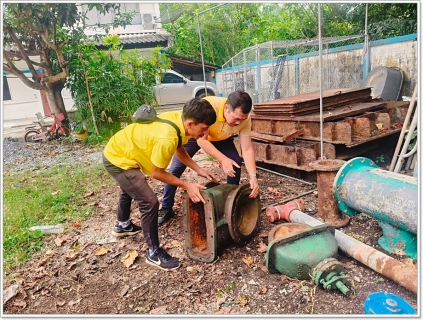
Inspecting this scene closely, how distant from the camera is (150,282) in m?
2.71

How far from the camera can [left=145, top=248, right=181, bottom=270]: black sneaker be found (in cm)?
286

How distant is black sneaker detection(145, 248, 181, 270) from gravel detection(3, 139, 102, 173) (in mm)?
4982

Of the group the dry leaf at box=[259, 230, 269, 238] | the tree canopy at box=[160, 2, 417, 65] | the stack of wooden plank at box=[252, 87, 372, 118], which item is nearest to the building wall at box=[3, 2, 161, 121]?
the tree canopy at box=[160, 2, 417, 65]

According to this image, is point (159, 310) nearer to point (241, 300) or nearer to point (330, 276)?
point (241, 300)

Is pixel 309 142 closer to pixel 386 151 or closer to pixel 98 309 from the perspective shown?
pixel 386 151

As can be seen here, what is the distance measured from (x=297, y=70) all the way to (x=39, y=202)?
32.0 ft

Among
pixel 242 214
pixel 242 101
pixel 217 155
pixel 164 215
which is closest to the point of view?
pixel 242 101

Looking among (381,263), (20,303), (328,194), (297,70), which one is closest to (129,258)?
(20,303)

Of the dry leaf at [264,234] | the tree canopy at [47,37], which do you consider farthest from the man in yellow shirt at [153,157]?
the tree canopy at [47,37]

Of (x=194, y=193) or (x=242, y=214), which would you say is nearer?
(x=194, y=193)

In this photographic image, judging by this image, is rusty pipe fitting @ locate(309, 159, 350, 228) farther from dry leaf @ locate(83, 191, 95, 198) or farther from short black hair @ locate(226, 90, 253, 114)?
dry leaf @ locate(83, 191, 95, 198)

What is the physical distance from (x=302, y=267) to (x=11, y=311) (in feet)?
7.66

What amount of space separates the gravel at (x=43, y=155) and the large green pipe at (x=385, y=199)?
231 inches

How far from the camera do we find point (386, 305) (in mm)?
A: 1899
